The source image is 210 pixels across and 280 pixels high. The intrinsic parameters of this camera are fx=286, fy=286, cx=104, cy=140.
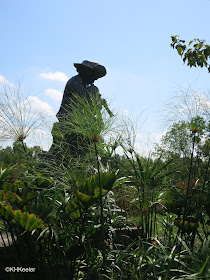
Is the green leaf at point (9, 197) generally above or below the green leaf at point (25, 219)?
above

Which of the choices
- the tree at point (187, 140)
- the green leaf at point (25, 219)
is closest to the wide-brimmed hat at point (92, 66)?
the tree at point (187, 140)

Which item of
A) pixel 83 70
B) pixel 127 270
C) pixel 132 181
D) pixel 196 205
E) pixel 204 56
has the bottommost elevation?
pixel 127 270

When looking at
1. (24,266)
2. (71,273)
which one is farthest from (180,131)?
(24,266)

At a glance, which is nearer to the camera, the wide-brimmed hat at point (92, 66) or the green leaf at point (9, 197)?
the green leaf at point (9, 197)

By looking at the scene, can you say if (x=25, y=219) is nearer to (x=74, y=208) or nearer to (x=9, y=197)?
(x=9, y=197)

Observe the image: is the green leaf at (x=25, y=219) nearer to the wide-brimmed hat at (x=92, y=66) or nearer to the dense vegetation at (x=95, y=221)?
the dense vegetation at (x=95, y=221)

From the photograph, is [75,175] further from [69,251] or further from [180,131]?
[180,131]

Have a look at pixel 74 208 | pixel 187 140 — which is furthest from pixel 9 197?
pixel 187 140

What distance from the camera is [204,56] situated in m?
4.76

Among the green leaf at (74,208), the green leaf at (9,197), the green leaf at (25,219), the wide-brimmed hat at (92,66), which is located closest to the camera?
the green leaf at (25,219)

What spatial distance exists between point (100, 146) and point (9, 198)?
1194 mm

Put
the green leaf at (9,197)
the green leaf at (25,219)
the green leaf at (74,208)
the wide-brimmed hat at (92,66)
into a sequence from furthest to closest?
the wide-brimmed hat at (92,66) → the green leaf at (74,208) → the green leaf at (9,197) → the green leaf at (25,219)

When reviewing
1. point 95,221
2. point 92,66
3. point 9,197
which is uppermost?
point 92,66

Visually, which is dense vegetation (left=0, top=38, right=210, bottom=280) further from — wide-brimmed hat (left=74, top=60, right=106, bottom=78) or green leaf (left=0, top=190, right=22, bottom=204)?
wide-brimmed hat (left=74, top=60, right=106, bottom=78)
